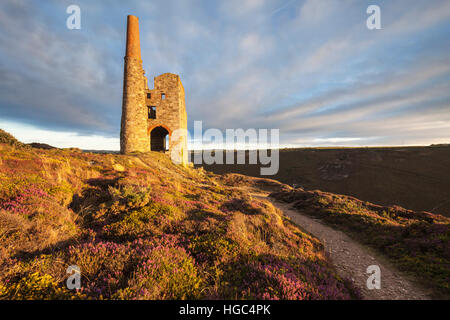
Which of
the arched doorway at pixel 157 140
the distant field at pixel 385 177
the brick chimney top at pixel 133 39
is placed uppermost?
the brick chimney top at pixel 133 39

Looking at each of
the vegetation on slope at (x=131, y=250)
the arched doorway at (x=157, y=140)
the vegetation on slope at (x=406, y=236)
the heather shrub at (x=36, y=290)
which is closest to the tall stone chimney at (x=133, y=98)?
the arched doorway at (x=157, y=140)

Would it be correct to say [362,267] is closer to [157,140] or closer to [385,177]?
[157,140]

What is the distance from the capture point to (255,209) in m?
8.93

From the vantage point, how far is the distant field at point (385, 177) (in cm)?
2456

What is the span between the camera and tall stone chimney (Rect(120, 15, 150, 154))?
19.8 meters

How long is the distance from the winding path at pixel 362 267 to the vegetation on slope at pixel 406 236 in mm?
473

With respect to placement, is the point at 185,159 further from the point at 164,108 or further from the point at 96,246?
the point at 96,246

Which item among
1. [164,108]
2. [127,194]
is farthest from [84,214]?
[164,108]

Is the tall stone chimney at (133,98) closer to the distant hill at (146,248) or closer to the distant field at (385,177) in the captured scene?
the distant hill at (146,248)

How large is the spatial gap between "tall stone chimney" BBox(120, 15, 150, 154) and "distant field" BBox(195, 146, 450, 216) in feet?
99.8

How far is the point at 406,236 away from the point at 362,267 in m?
4.21

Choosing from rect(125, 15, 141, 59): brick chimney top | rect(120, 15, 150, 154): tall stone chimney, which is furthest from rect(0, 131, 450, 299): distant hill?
rect(125, 15, 141, 59): brick chimney top
